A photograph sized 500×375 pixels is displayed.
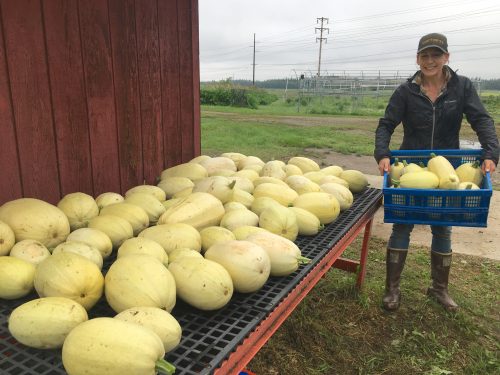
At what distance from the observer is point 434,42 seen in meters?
3.38

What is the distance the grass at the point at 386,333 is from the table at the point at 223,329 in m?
1.13

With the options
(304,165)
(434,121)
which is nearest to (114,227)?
(304,165)

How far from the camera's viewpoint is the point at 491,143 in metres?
3.37

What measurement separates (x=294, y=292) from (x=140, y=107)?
2309 millimetres

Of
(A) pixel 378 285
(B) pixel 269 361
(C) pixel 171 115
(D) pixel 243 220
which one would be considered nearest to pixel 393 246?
(A) pixel 378 285

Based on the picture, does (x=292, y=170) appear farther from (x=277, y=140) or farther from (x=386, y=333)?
(x=277, y=140)

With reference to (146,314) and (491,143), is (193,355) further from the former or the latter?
(491,143)

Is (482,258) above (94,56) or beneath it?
beneath

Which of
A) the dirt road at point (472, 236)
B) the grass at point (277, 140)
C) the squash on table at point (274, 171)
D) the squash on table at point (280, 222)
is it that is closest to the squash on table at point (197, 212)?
the squash on table at point (280, 222)

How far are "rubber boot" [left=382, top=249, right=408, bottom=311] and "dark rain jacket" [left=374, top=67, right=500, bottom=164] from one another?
91 cm

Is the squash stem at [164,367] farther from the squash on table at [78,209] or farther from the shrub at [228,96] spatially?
the shrub at [228,96]

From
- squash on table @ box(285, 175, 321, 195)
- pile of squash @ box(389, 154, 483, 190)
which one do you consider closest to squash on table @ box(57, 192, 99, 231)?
squash on table @ box(285, 175, 321, 195)

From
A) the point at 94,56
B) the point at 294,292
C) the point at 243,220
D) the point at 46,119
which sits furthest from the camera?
the point at 94,56

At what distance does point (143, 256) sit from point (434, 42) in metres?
2.78
